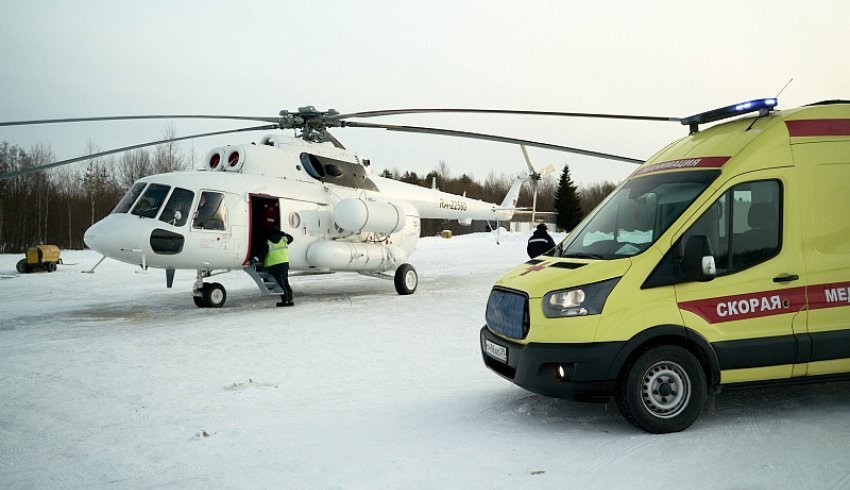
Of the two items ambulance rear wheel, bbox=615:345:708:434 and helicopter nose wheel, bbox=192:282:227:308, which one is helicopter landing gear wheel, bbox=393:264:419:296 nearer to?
helicopter nose wheel, bbox=192:282:227:308

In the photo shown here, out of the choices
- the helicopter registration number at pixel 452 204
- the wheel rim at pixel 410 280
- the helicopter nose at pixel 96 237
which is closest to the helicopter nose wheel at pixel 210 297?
the helicopter nose at pixel 96 237

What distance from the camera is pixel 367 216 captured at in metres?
13.4

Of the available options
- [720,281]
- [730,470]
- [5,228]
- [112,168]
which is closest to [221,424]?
[730,470]

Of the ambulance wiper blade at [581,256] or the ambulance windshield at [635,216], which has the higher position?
the ambulance windshield at [635,216]

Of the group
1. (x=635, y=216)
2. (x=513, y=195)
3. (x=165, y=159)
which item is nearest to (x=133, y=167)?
(x=165, y=159)

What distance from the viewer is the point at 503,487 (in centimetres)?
329

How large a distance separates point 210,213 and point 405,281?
5287mm

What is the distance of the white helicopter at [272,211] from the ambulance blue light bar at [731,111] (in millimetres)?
3373

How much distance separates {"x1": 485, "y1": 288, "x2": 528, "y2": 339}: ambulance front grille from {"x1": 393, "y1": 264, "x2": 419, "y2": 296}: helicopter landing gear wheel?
374 inches

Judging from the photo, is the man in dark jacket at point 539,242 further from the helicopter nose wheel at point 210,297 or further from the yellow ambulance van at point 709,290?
the yellow ambulance van at point 709,290

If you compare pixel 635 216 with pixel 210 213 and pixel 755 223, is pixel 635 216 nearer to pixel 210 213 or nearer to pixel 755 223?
pixel 755 223

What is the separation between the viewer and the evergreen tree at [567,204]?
2768 inches

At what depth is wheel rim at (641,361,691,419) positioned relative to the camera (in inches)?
Result: 162

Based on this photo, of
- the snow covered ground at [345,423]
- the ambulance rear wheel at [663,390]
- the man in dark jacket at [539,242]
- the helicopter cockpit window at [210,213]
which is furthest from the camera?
the man in dark jacket at [539,242]
